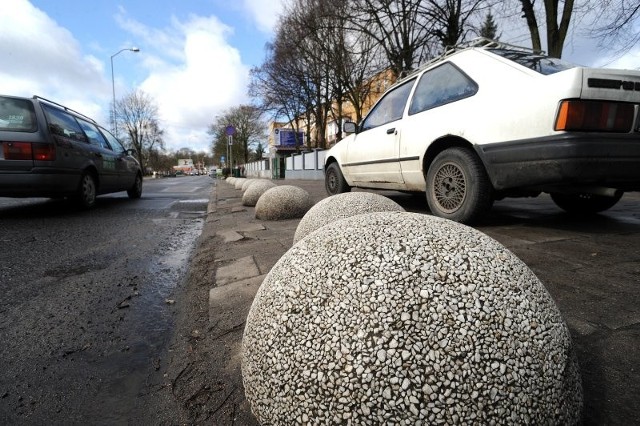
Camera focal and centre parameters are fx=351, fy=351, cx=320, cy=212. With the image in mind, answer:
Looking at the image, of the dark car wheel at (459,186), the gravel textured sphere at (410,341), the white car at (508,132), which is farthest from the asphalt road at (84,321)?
the white car at (508,132)

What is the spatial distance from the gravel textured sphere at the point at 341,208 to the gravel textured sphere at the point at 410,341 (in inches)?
74.2

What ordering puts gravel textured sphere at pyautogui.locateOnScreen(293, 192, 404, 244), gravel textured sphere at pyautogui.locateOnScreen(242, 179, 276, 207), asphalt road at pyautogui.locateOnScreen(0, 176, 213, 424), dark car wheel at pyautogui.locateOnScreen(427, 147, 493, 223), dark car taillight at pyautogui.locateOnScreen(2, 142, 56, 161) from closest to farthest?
asphalt road at pyautogui.locateOnScreen(0, 176, 213, 424)
gravel textured sphere at pyautogui.locateOnScreen(293, 192, 404, 244)
dark car wheel at pyautogui.locateOnScreen(427, 147, 493, 223)
dark car taillight at pyautogui.locateOnScreen(2, 142, 56, 161)
gravel textured sphere at pyautogui.locateOnScreen(242, 179, 276, 207)

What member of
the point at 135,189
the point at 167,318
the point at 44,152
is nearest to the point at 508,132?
the point at 167,318

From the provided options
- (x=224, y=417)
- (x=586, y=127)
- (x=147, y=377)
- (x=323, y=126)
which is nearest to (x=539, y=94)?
(x=586, y=127)

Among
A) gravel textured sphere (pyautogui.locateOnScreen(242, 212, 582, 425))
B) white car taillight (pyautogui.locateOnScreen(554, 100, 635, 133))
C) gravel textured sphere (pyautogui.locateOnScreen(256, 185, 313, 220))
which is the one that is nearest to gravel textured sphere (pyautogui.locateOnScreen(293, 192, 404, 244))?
white car taillight (pyautogui.locateOnScreen(554, 100, 635, 133))

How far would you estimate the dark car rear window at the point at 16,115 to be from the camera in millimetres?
5648

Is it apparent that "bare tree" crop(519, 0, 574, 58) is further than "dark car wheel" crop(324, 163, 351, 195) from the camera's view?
Yes

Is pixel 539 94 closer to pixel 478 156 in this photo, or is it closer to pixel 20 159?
pixel 478 156

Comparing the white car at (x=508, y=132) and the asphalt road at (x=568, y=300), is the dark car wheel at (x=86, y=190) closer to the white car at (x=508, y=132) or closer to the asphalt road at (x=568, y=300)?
the asphalt road at (x=568, y=300)

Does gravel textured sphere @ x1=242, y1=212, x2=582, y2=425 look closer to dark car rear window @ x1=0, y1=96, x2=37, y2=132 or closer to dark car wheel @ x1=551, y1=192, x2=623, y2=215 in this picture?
dark car wheel @ x1=551, y1=192, x2=623, y2=215

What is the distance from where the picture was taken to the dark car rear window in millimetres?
5648

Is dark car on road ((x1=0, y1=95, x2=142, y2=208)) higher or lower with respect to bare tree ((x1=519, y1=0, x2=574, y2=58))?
lower

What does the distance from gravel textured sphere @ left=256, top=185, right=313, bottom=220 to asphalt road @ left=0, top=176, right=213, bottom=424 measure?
128 centimetres

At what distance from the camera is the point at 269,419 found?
3.78 feet
